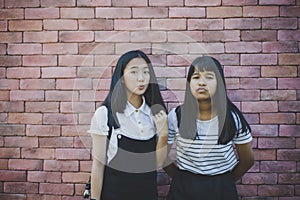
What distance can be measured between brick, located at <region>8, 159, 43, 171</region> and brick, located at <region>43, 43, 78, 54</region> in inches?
33.0

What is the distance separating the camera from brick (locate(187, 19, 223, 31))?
2830 mm

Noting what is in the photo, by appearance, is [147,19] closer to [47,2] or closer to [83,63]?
[83,63]

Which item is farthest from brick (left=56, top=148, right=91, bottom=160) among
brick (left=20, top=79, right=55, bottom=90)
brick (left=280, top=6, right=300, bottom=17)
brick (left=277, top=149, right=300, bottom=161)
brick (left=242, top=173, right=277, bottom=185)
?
brick (left=280, top=6, right=300, bottom=17)

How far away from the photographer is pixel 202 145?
2.39 m

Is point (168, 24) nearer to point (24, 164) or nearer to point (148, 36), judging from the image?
point (148, 36)

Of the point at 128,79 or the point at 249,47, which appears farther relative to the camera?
the point at 249,47

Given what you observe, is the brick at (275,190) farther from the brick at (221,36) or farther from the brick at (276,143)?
the brick at (221,36)

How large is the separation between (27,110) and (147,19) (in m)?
1.13

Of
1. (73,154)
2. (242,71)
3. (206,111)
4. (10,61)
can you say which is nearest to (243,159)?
(206,111)

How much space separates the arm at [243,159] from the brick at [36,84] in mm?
1438

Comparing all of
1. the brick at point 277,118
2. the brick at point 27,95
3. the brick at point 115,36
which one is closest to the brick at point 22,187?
the brick at point 27,95

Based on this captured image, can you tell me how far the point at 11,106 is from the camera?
9.59 feet

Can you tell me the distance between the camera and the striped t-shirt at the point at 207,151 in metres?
2.38

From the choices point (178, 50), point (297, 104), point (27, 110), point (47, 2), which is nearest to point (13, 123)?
point (27, 110)
